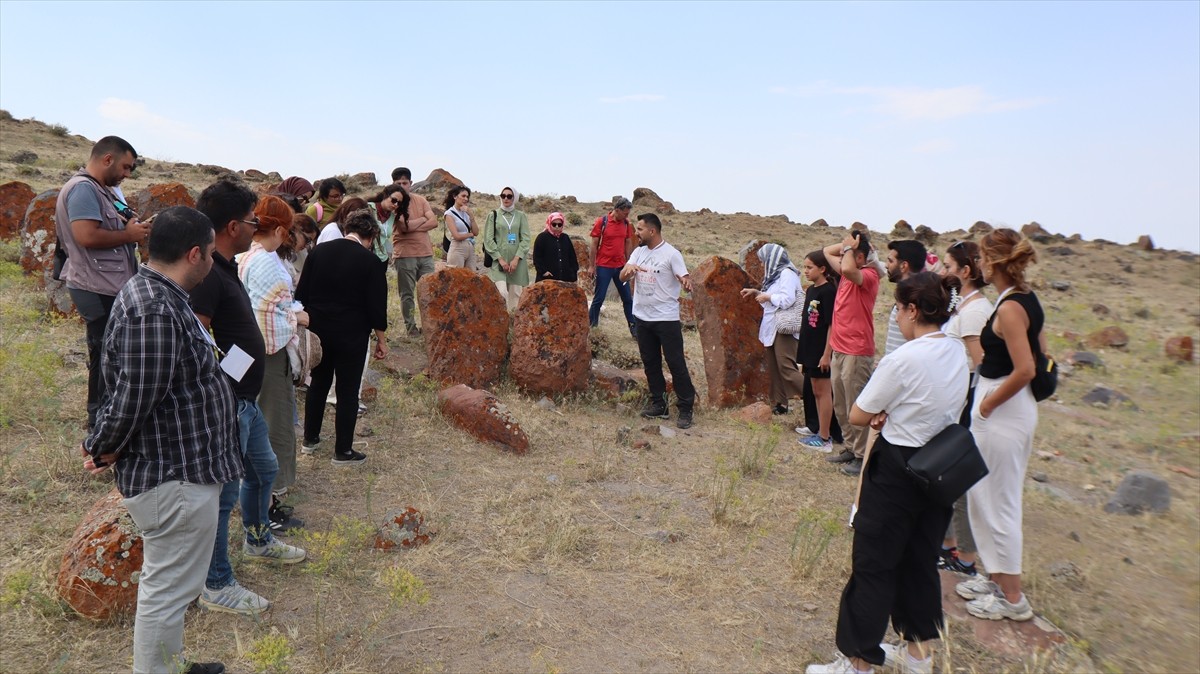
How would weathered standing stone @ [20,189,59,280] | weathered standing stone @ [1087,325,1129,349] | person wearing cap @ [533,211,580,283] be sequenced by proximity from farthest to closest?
weathered standing stone @ [1087,325,1129,349] < weathered standing stone @ [20,189,59,280] < person wearing cap @ [533,211,580,283]

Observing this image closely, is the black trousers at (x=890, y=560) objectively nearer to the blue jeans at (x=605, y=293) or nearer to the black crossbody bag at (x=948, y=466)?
the black crossbody bag at (x=948, y=466)

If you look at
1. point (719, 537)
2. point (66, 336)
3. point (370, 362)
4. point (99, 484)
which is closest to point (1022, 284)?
point (719, 537)

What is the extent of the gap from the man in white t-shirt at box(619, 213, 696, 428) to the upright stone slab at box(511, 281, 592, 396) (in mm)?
661

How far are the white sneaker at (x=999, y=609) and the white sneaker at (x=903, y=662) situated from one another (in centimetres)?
60

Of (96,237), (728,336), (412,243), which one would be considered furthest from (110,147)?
(728,336)

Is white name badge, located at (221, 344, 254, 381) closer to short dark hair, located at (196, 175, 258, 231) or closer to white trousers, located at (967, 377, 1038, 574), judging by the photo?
short dark hair, located at (196, 175, 258, 231)

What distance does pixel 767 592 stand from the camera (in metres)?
3.72

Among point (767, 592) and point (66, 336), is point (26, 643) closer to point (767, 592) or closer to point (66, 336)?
point (767, 592)

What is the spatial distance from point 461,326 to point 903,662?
15.8ft

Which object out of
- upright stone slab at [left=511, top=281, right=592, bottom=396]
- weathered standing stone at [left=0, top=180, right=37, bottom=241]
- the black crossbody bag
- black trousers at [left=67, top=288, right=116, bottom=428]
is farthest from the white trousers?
weathered standing stone at [left=0, top=180, right=37, bottom=241]

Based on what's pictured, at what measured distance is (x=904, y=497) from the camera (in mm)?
2811

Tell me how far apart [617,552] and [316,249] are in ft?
8.88

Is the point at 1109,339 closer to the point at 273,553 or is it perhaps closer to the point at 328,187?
the point at 328,187

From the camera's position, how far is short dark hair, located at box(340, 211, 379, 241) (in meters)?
4.68
